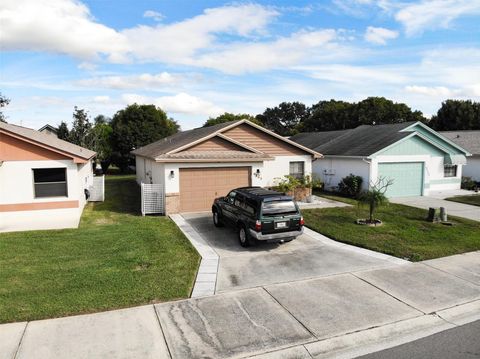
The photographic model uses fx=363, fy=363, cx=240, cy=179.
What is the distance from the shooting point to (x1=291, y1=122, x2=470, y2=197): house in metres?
22.6

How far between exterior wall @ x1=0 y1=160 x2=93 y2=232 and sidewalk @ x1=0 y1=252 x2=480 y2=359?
860cm

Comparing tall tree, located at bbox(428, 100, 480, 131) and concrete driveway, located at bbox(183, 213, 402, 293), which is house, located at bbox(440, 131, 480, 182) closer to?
concrete driveway, located at bbox(183, 213, 402, 293)

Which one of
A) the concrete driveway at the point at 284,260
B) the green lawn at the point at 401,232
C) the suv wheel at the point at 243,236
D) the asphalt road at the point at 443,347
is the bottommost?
the asphalt road at the point at 443,347

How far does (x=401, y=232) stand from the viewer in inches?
547

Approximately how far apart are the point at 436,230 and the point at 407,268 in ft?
16.5

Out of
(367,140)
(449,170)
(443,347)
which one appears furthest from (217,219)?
(449,170)

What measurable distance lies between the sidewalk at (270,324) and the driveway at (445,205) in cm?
971

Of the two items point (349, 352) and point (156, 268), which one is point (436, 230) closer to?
point (349, 352)

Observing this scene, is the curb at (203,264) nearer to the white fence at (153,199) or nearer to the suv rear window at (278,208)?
the suv rear window at (278,208)

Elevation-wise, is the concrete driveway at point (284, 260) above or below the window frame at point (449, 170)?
below

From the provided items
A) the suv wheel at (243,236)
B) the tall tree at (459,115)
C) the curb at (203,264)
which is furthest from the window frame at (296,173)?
the tall tree at (459,115)

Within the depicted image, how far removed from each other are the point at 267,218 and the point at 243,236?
1290mm

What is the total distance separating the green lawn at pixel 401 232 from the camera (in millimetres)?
11766

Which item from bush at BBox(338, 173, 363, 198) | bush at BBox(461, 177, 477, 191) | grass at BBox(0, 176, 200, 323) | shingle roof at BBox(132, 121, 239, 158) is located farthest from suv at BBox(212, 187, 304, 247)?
bush at BBox(461, 177, 477, 191)
